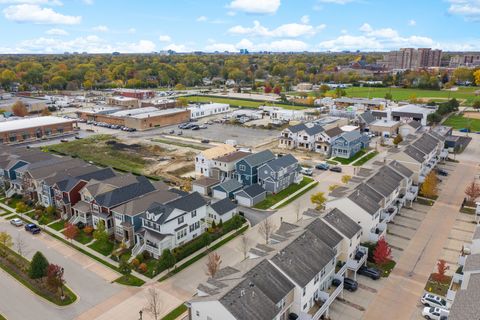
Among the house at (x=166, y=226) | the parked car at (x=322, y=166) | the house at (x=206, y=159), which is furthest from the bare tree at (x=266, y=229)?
the parked car at (x=322, y=166)

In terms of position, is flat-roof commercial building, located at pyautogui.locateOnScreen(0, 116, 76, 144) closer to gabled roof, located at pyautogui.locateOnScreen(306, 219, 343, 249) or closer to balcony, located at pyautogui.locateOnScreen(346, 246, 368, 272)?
gabled roof, located at pyautogui.locateOnScreen(306, 219, 343, 249)

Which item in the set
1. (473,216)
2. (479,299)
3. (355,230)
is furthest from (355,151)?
(479,299)

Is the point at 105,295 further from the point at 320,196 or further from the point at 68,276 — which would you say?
the point at 320,196

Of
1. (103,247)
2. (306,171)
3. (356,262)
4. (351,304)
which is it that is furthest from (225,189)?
(351,304)

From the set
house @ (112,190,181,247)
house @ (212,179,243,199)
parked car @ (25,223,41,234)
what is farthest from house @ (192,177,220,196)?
parked car @ (25,223,41,234)

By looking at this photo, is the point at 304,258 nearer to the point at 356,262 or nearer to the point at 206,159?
the point at 356,262

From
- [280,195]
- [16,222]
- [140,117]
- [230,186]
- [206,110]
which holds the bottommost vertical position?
[280,195]

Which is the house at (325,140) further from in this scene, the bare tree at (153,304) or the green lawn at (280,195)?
the bare tree at (153,304)
